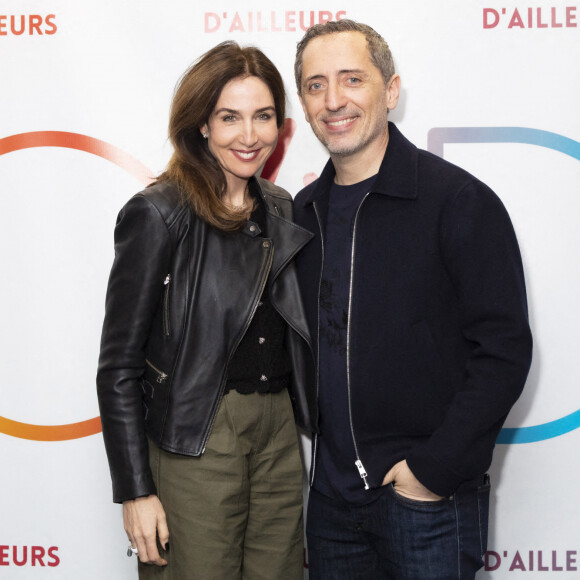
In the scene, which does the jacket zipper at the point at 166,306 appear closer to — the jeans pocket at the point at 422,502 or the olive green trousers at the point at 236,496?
the olive green trousers at the point at 236,496

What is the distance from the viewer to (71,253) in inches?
86.7

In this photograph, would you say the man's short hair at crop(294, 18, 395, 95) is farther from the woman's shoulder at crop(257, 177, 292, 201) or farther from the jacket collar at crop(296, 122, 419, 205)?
the woman's shoulder at crop(257, 177, 292, 201)

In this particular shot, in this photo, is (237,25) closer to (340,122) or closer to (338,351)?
(340,122)

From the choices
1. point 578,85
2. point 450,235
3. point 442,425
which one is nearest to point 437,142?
point 578,85

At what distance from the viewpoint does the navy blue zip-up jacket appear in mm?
1497

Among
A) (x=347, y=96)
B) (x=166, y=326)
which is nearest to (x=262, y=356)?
(x=166, y=326)

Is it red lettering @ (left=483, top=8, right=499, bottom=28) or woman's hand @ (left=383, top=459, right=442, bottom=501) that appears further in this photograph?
red lettering @ (left=483, top=8, right=499, bottom=28)

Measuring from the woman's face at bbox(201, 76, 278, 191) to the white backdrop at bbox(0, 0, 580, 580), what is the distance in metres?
0.42

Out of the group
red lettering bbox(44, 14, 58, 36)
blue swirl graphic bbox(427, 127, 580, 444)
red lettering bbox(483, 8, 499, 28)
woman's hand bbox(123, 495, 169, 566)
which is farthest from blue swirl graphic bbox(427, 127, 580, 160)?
woman's hand bbox(123, 495, 169, 566)

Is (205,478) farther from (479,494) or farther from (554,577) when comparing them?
(554,577)

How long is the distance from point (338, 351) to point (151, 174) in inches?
36.0

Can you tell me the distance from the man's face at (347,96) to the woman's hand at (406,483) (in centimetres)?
77

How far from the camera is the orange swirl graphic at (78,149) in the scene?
2166mm

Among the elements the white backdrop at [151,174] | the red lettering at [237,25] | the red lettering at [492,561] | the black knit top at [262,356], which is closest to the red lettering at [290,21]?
the white backdrop at [151,174]
